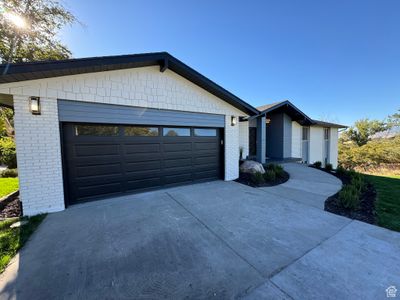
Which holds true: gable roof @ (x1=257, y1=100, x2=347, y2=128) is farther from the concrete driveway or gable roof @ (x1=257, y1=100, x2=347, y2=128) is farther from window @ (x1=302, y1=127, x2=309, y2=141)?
the concrete driveway

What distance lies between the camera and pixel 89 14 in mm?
6863

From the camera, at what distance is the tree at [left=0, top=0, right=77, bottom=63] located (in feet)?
26.4

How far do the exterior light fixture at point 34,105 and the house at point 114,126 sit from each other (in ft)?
0.06

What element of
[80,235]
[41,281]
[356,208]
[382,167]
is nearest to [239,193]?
[356,208]

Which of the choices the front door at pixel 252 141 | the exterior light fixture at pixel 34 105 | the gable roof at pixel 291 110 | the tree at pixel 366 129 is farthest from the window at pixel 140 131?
the tree at pixel 366 129

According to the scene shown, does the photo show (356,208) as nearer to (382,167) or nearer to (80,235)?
(80,235)

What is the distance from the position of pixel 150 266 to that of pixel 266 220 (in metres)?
2.54

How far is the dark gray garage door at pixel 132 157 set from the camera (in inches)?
176

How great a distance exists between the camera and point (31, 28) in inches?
341

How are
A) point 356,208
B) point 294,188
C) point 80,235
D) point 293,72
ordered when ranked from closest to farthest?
1. point 80,235
2. point 356,208
3. point 294,188
4. point 293,72

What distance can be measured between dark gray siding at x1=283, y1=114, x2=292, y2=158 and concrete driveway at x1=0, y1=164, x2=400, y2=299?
26.6 ft

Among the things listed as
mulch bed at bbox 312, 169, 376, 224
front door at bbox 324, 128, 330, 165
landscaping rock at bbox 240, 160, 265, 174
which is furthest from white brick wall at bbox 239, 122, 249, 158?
front door at bbox 324, 128, 330, 165

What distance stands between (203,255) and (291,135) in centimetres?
1193

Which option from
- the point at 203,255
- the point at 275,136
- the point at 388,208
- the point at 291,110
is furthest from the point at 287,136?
the point at 203,255
